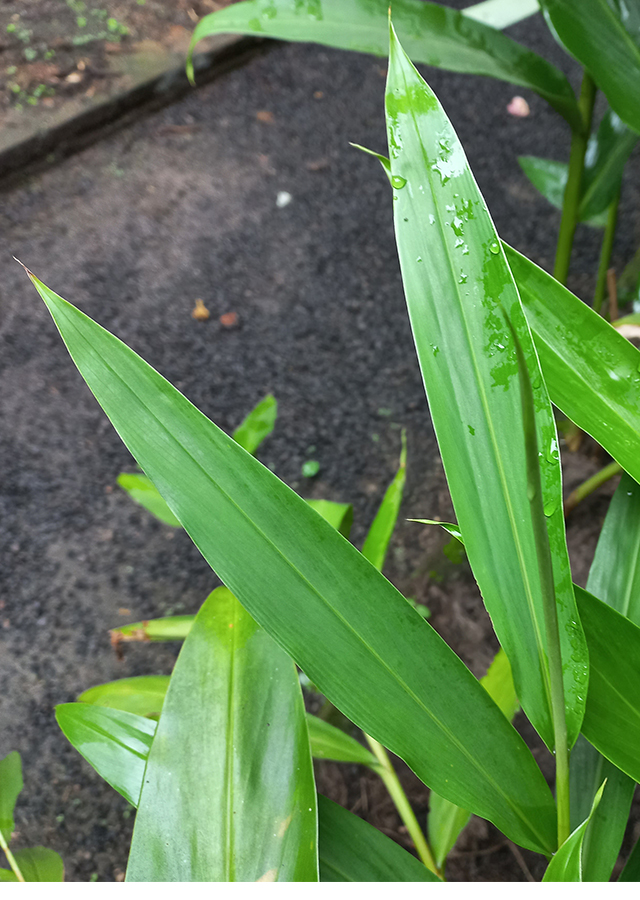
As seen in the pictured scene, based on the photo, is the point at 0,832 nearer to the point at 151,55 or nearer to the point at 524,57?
the point at 524,57

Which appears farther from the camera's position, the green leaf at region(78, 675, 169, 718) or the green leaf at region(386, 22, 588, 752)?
the green leaf at region(78, 675, 169, 718)

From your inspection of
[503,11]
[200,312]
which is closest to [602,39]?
[200,312]

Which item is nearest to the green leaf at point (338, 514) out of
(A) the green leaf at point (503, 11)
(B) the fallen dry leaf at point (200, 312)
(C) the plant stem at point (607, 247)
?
(C) the plant stem at point (607, 247)

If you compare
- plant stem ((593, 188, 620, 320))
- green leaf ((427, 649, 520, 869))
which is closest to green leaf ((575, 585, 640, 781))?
green leaf ((427, 649, 520, 869))

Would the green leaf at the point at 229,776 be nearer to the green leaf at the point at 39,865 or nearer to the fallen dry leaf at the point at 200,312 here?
the green leaf at the point at 39,865

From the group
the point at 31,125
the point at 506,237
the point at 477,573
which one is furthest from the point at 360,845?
the point at 31,125

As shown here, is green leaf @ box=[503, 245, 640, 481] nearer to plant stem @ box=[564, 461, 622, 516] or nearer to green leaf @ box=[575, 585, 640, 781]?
green leaf @ box=[575, 585, 640, 781]
